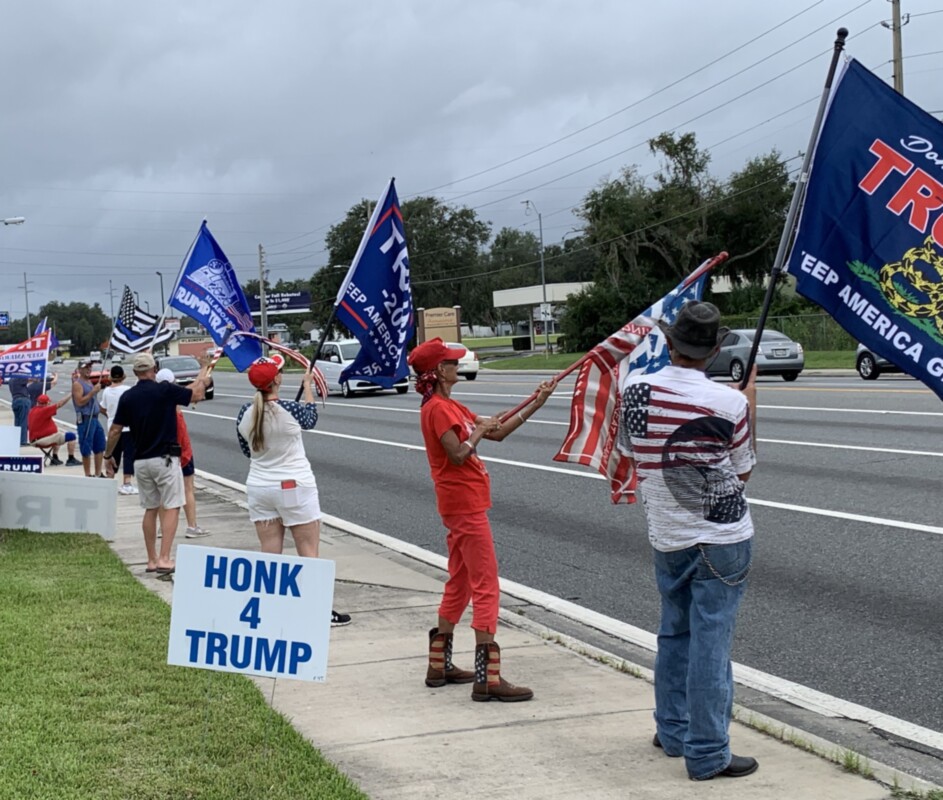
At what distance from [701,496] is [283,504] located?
3.62 m

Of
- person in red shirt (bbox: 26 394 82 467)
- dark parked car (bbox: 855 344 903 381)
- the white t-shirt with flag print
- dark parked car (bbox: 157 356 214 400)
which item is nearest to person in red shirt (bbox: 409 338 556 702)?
the white t-shirt with flag print

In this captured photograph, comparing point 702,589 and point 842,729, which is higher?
point 702,589

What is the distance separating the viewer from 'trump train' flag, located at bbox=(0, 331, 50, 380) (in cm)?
1761

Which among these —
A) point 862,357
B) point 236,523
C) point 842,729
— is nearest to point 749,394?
point 842,729

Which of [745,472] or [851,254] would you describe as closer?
[745,472]

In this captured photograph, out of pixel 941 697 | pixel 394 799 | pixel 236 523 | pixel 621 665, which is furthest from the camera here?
pixel 236 523

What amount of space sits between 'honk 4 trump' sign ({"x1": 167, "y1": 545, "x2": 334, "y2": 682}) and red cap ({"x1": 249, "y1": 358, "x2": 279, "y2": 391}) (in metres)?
2.42

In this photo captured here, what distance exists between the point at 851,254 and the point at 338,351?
112ft

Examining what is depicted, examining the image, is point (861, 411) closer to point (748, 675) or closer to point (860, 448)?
point (860, 448)

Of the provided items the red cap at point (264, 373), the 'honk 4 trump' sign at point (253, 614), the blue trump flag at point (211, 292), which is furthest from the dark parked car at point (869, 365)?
the 'honk 4 trump' sign at point (253, 614)

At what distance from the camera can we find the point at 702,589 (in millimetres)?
4742

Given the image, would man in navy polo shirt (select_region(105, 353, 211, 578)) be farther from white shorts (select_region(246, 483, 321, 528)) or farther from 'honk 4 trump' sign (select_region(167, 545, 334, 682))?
'honk 4 trump' sign (select_region(167, 545, 334, 682))

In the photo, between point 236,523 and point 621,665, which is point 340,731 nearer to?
point 621,665

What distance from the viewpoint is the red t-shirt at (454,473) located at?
6.04 m
